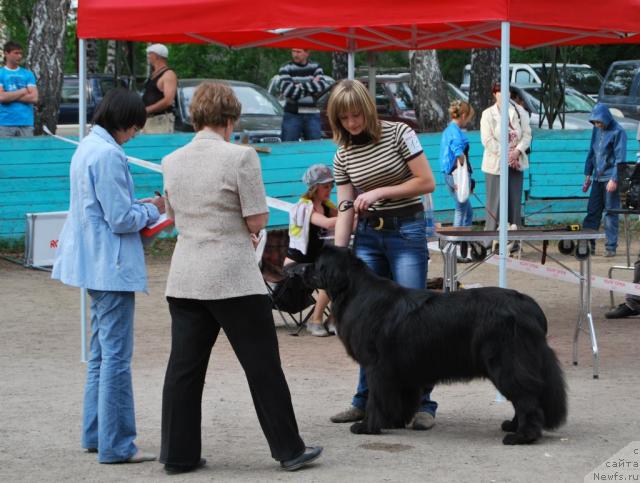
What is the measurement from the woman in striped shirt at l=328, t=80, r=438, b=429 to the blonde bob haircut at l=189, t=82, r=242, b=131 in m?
0.89

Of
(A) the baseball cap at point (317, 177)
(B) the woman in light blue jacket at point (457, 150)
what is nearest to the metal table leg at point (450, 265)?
(A) the baseball cap at point (317, 177)

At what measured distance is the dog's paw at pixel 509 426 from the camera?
568cm

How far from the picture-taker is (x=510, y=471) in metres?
5.03

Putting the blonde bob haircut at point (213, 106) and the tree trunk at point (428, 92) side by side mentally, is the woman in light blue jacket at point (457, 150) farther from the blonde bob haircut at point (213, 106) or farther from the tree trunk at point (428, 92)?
the blonde bob haircut at point (213, 106)

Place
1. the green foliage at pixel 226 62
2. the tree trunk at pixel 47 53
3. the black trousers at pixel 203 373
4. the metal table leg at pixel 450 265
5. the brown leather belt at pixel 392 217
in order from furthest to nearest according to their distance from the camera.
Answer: the green foliage at pixel 226 62, the tree trunk at pixel 47 53, the metal table leg at pixel 450 265, the brown leather belt at pixel 392 217, the black trousers at pixel 203 373

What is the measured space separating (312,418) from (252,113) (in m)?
11.2

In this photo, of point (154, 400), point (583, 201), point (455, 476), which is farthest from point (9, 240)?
point (455, 476)

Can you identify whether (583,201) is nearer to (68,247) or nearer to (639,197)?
(639,197)

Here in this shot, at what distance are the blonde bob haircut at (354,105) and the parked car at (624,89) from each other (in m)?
15.1

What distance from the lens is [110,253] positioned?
16.5 feet

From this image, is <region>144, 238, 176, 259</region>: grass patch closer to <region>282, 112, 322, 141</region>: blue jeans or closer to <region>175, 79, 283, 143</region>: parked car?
<region>282, 112, 322, 141</region>: blue jeans

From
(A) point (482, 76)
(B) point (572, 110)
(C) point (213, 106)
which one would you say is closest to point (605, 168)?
(A) point (482, 76)

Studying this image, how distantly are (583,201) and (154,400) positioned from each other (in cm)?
923

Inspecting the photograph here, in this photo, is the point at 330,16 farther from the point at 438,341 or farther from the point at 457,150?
the point at 457,150
